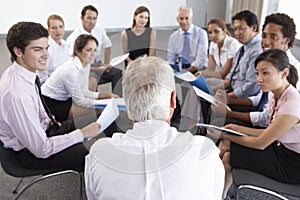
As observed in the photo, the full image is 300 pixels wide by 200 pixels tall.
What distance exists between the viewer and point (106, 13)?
7.31 meters

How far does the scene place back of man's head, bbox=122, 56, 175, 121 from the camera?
106 centimetres

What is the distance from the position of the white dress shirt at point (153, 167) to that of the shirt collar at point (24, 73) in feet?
2.77

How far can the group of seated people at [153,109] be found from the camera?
0.99m

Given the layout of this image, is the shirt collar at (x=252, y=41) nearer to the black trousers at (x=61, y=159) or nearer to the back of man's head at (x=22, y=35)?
the black trousers at (x=61, y=159)

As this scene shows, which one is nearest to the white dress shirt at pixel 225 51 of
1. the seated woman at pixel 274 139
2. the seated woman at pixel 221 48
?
the seated woman at pixel 221 48

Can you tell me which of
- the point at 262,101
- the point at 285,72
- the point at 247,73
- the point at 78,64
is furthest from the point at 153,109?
→ the point at 247,73

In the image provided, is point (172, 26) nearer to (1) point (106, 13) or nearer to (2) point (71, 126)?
(1) point (106, 13)

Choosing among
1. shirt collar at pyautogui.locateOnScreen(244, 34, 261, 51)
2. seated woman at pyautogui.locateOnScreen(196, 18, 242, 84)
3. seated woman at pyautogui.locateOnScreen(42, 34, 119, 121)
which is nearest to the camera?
seated woman at pyautogui.locateOnScreen(42, 34, 119, 121)

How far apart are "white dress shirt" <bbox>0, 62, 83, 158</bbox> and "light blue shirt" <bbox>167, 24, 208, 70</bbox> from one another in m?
0.84

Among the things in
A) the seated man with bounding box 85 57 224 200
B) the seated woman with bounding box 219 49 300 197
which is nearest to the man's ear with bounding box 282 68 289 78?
the seated woman with bounding box 219 49 300 197

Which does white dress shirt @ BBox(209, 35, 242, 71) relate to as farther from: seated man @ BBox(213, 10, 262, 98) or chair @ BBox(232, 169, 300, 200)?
chair @ BBox(232, 169, 300, 200)

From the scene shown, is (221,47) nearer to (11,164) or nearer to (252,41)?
(252,41)

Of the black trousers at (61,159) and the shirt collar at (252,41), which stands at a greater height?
the shirt collar at (252,41)

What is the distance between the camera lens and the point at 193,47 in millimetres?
2971
